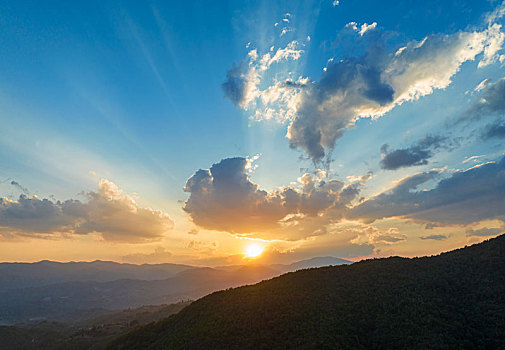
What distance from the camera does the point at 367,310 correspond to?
71750 mm

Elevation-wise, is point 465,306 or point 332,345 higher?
point 465,306

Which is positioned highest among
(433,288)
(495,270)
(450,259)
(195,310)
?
(450,259)

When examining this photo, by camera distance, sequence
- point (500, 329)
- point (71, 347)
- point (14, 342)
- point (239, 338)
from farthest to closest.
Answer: point (14, 342) → point (71, 347) → point (239, 338) → point (500, 329)

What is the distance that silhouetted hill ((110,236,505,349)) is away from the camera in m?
59.3

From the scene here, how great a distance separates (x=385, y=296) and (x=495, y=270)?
41174 mm

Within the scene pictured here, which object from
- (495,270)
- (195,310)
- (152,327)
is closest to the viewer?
(495,270)

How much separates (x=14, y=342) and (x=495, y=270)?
28664 cm

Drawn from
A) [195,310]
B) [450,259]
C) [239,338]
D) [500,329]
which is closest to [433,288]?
[500,329]

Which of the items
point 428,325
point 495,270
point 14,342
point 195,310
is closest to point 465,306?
point 428,325

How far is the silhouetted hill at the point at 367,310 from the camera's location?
195 feet

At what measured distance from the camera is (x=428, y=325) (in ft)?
→ 200

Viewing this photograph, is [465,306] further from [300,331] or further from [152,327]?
[152,327]

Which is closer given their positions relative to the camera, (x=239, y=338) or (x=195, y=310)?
(x=239, y=338)

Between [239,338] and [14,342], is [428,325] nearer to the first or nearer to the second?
[239,338]
